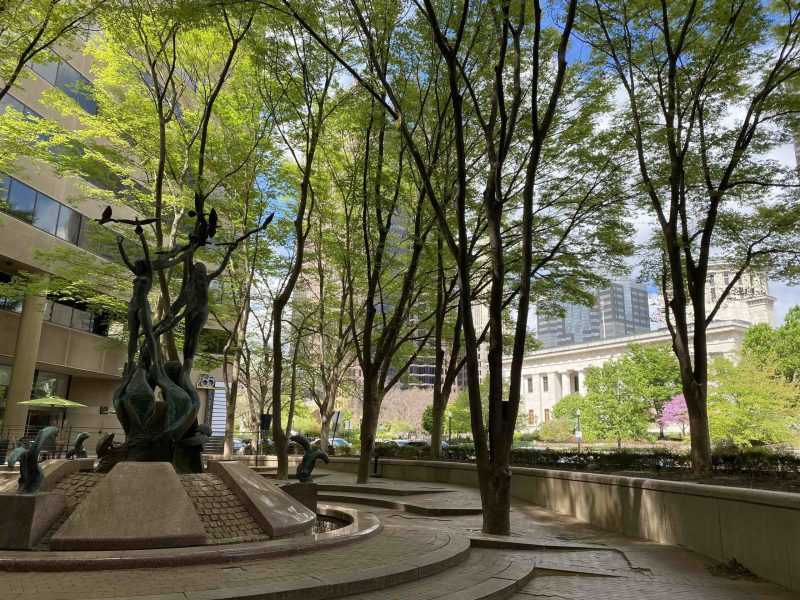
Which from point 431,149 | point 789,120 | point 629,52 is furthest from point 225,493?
point 789,120

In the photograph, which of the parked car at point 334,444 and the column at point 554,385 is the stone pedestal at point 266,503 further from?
the column at point 554,385

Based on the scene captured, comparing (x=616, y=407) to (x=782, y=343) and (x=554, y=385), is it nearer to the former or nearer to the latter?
(x=782, y=343)

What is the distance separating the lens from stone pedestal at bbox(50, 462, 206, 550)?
635cm

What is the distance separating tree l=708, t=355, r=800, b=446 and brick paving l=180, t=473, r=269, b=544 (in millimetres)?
31125

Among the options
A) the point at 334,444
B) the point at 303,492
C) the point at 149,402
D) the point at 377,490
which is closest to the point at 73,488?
the point at 149,402

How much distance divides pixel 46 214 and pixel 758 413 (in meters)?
37.9

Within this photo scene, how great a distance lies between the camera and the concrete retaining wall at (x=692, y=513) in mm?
6832

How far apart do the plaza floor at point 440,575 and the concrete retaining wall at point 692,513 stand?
0.30 m

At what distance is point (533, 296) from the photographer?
21297mm

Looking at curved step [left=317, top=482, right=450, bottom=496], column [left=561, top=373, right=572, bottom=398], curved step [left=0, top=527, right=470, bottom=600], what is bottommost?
curved step [left=317, top=482, right=450, bottom=496]

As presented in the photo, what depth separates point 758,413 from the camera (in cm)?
3209

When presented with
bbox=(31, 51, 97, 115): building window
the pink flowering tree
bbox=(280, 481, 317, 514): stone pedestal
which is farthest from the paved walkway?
the pink flowering tree

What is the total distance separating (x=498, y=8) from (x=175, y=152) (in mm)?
13054

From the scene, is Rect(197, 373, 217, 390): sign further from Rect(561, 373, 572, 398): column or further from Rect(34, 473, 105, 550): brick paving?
Rect(561, 373, 572, 398): column
